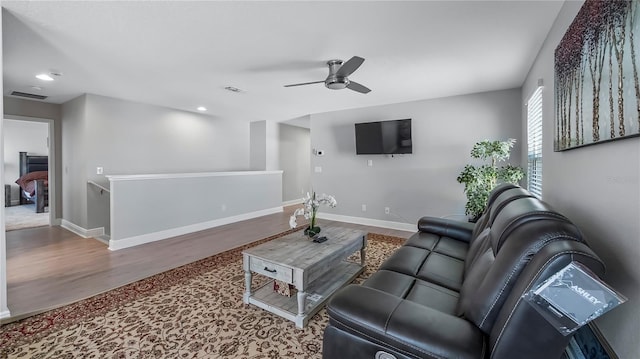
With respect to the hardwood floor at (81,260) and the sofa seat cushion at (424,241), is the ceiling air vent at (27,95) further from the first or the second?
the sofa seat cushion at (424,241)

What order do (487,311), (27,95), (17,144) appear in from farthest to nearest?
(17,144) < (27,95) < (487,311)

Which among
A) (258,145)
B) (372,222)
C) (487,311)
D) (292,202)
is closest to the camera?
(487,311)

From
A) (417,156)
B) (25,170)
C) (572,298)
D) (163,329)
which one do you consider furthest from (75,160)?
(572,298)

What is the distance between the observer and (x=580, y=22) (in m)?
1.54

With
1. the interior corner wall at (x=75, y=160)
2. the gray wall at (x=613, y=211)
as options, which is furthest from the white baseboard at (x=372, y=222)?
the interior corner wall at (x=75, y=160)

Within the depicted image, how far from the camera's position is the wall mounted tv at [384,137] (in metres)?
4.62

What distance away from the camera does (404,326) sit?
1.08m

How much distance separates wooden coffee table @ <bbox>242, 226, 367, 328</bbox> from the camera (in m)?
2.02

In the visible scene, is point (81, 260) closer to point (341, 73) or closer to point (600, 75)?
point (341, 73)

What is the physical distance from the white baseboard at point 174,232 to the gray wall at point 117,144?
113 centimetres

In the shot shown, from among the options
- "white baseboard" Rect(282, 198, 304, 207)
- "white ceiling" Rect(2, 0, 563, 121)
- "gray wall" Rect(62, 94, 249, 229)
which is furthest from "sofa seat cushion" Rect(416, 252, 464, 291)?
"white baseboard" Rect(282, 198, 304, 207)

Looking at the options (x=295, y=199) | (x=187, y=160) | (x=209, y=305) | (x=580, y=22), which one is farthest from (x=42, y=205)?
(x=580, y=22)

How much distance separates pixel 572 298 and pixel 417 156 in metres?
4.15

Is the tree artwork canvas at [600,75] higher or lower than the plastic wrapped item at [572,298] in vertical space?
higher
